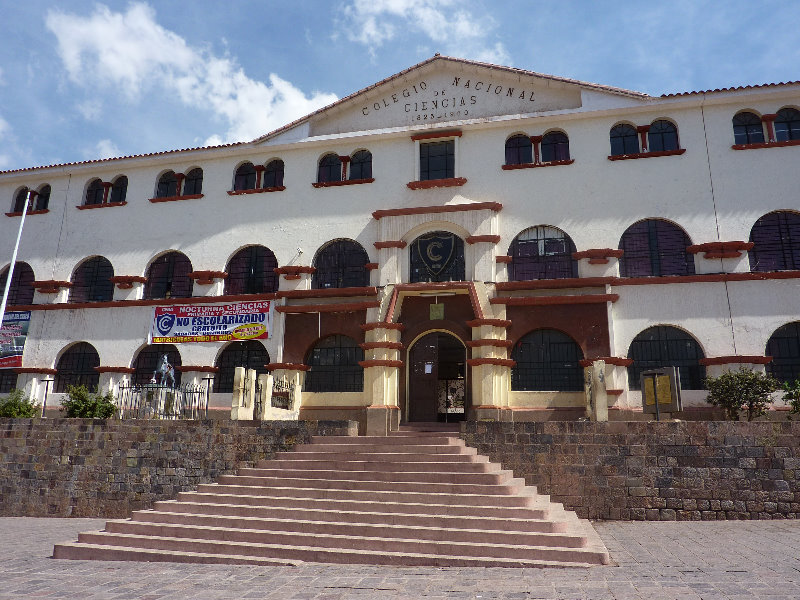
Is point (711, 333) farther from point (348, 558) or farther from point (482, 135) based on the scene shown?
point (348, 558)

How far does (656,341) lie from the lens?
1641 centimetres

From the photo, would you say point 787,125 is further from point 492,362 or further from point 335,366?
point 335,366

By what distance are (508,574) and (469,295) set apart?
10407 millimetres

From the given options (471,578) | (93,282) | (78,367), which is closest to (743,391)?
(471,578)

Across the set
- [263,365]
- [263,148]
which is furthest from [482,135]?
[263,365]

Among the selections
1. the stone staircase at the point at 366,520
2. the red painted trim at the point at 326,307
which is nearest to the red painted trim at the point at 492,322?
the red painted trim at the point at 326,307

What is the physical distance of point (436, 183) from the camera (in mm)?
18906

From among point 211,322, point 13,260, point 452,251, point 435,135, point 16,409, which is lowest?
point 16,409

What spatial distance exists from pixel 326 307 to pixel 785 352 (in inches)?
510

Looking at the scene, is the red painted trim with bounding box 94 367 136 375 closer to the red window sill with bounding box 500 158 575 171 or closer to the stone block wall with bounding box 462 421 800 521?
the stone block wall with bounding box 462 421 800 521

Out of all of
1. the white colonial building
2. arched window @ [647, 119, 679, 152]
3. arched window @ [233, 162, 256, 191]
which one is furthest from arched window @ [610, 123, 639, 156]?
arched window @ [233, 162, 256, 191]

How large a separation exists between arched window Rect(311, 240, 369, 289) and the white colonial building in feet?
A: 0.17

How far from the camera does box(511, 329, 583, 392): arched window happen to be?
16719mm

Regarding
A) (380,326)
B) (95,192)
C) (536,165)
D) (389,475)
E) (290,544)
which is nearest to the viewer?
(290,544)
